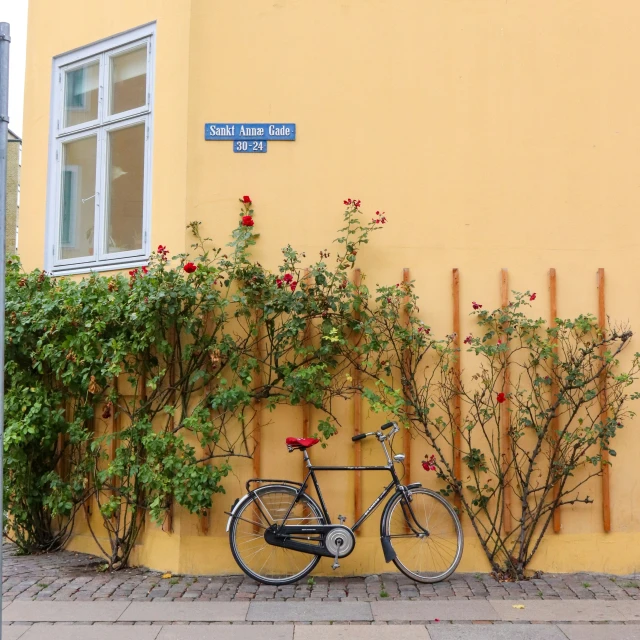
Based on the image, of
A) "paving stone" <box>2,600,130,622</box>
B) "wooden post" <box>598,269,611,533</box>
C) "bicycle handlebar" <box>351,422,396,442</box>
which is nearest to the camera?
"paving stone" <box>2,600,130,622</box>

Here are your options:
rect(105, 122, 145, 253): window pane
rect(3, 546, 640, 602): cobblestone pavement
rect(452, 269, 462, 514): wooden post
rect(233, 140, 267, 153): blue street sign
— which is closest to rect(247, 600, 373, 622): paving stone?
rect(3, 546, 640, 602): cobblestone pavement

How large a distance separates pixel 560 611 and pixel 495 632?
628 mm

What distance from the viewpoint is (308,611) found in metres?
5.24

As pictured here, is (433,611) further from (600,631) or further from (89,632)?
(89,632)

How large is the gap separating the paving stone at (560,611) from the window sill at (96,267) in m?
3.68

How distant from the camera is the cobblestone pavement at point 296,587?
557 cm

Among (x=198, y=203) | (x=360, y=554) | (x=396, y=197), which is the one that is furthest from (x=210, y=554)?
(x=396, y=197)

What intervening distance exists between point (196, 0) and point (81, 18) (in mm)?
1445

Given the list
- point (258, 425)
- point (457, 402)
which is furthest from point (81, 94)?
point (457, 402)

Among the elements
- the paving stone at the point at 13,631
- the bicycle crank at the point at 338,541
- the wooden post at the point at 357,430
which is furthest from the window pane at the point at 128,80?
the paving stone at the point at 13,631

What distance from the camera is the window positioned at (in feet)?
22.5

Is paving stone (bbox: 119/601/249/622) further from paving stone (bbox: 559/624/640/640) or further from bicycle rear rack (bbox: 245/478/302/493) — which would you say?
paving stone (bbox: 559/624/640/640)

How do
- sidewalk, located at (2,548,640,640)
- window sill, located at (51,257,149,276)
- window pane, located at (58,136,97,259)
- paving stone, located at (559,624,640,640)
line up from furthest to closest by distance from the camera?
1. window pane, located at (58,136,97,259)
2. window sill, located at (51,257,149,276)
3. sidewalk, located at (2,548,640,640)
4. paving stone, located at (559,624,640,640)

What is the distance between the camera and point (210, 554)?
6.17m
